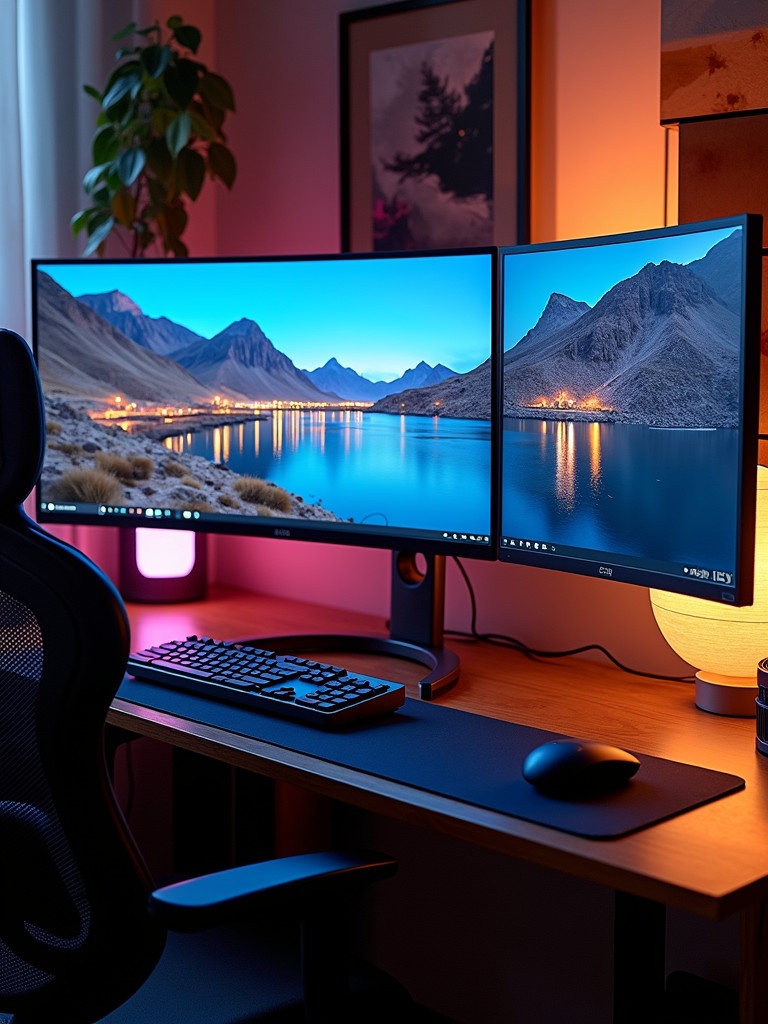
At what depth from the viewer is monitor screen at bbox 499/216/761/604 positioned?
133 cm

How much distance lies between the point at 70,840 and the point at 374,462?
769 millimetres

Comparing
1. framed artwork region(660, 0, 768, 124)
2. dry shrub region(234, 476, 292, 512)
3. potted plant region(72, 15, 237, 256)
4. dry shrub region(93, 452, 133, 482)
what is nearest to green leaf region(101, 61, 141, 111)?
potted plant region(72, 15, 237, 256)

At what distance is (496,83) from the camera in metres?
1.95

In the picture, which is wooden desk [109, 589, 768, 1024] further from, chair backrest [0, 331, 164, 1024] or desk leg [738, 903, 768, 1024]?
chair backrest [0, 331, 164, 1024]

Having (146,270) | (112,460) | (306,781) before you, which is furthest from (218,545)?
(306,781)

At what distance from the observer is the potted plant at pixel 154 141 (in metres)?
2.10

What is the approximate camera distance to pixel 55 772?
1143mm

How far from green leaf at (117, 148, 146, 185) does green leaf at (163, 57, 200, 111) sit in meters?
0.11

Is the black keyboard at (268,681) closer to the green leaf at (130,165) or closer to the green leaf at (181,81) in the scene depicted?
the green leaf at (130,165)

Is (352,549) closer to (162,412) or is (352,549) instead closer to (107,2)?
(162,412)

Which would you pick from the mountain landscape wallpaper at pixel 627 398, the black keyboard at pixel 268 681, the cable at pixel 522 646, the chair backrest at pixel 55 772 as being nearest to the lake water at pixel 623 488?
the mountain landscape wallpaper at pixel 627 398

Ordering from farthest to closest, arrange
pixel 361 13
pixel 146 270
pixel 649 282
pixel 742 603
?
1. pixel 361 13
2. pixel 146 270
3. pixel 649 282
4. pixel 742 603

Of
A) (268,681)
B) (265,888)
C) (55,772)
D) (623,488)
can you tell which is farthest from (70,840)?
(623,488)

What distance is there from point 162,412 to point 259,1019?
1.00 m
